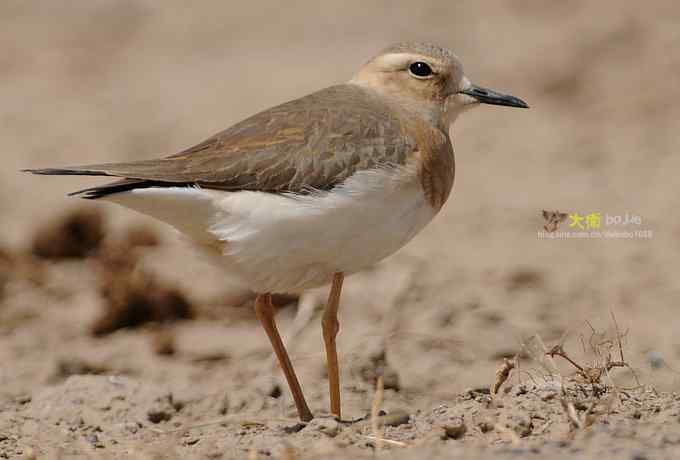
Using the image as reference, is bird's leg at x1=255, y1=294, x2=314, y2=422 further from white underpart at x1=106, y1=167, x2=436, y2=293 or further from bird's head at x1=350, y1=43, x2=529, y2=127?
bird's head at x1=350, y1=43, x2=529, y2=127

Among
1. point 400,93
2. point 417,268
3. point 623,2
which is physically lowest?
point 417,268

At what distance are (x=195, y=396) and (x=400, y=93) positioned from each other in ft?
6.81

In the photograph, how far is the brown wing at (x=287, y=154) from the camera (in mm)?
5293

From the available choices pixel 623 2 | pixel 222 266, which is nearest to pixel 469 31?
pixel 623 2

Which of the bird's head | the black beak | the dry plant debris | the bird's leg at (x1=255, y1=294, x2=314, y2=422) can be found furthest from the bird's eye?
the dry plant debris

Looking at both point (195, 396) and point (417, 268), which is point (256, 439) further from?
point (417, 268)

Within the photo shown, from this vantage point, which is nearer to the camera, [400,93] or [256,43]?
[400,93]

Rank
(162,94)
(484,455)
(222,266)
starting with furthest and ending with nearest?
(162,94) < (222,266) < (484,455)

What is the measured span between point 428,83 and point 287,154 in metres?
1.12

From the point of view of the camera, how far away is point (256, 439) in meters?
4.88

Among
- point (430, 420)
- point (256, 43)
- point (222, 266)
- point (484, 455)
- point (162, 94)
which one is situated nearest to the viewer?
point (484, 455)

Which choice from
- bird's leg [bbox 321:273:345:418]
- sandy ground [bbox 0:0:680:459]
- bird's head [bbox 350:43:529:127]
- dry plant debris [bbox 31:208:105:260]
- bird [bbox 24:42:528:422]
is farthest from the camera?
dry plant debris [bbox 31:208:105:260]

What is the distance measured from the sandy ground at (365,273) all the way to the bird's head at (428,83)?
4.57 ft

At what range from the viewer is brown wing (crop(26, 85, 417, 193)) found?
5.29m
